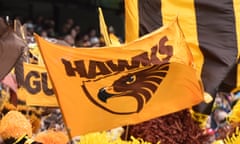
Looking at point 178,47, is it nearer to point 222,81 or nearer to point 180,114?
point 180,114

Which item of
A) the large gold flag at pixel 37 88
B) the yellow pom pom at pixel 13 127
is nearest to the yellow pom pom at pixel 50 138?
the yellow pom pom at pixel 13 127

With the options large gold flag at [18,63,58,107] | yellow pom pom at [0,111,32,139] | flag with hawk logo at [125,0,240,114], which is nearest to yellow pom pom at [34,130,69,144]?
yellow pom pom at [0,111,32,139]

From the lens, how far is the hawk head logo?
383 cm

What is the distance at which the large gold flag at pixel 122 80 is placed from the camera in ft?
12.1

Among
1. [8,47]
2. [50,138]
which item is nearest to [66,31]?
[50,138]

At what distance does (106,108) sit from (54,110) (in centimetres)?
360

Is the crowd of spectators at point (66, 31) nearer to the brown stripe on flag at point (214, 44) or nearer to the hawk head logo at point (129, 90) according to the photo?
the brown stripe on flag at point (214, 44)

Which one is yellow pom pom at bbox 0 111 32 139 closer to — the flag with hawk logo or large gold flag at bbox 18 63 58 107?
the flag with hawk logo

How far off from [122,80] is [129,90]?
90mm

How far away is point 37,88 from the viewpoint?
6.41 m

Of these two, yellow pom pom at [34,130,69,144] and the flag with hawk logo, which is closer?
yellow pom pom at [34,130,69,144]

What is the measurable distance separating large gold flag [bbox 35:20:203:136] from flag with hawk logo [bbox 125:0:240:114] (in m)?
1.29

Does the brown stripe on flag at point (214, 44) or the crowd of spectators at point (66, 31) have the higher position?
the brown stripe on flag at point (214, 44)

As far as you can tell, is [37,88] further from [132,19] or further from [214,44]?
[214,44]
